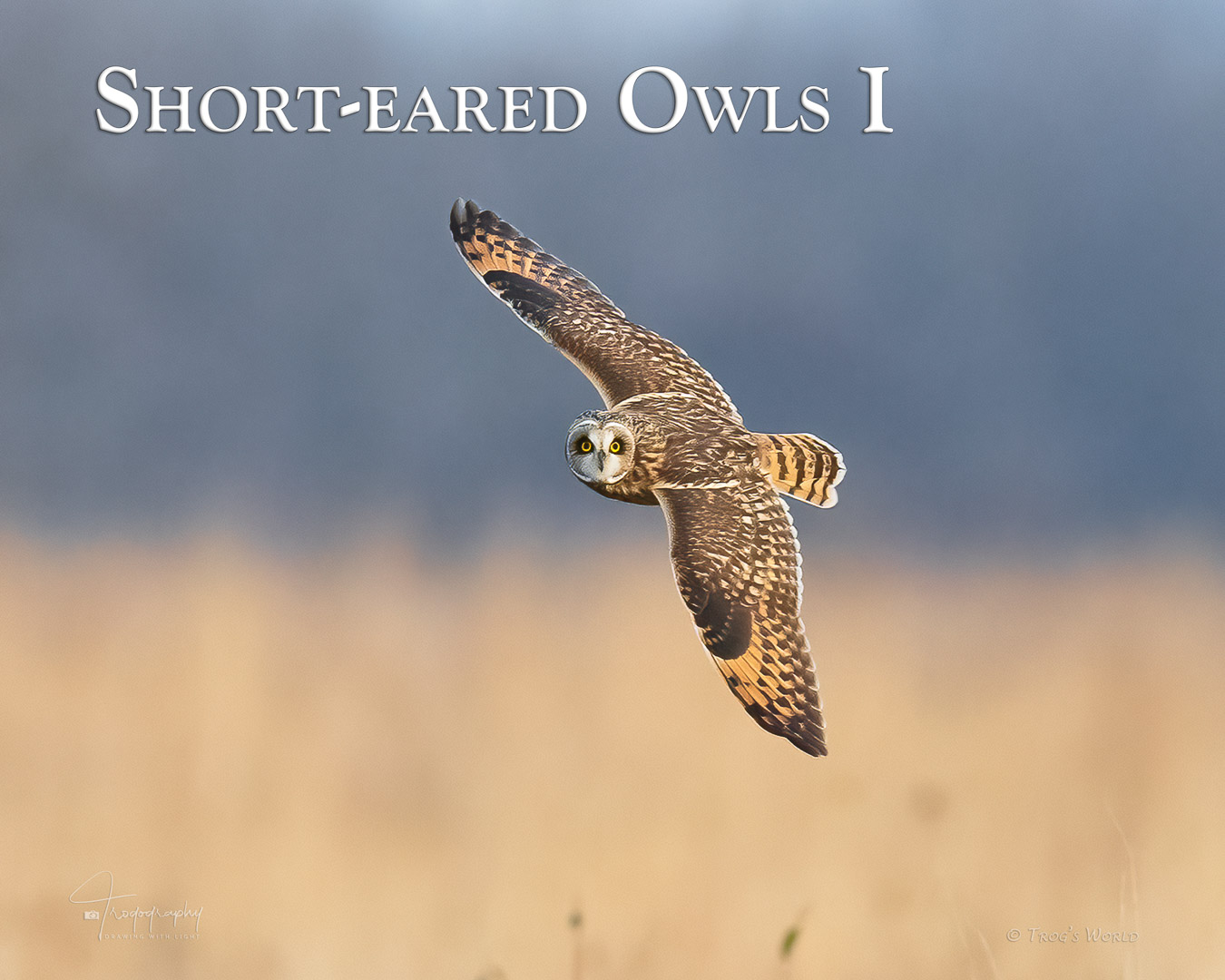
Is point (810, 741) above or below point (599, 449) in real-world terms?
below

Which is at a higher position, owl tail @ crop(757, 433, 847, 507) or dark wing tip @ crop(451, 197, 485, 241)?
dark wing tip @ crop(451, 197, 485, 241)

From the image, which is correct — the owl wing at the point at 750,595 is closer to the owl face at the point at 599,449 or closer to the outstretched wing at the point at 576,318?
the owl face at the point at 599,449

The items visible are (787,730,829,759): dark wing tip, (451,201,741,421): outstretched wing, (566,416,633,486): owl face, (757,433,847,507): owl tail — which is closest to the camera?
(787,730,829,759): dark wing tip

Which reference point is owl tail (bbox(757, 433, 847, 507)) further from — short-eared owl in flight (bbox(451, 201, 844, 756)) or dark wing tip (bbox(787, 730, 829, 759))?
dark wing tip (bbox(787, 730, 829, 759))

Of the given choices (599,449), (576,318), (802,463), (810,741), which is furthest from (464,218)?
(810,741)

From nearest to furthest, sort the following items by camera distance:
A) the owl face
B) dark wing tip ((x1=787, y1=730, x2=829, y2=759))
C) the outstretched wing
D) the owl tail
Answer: dark wing tip ((x1=787, y1=730, x2=829, y2=759)), the owl face, the owl tail, the outstretched wing

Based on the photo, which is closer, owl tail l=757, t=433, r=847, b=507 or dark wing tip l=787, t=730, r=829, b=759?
dark wing tip l=787, t=730, r=829, b=759

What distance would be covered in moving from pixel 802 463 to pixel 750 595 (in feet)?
2.06

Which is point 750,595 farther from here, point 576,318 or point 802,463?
point 576,318

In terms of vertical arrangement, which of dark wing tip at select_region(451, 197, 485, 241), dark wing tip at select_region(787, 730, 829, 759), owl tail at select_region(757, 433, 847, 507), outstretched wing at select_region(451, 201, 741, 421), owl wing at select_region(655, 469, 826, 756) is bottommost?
dark wing tip at select_region(787, 730, 829, 759)

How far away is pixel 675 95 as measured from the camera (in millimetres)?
4230

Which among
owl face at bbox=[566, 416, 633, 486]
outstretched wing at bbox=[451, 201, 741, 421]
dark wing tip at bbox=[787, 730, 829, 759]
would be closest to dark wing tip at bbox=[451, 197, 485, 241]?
outstretched wing at bbox=[451, 201, 741, 421]

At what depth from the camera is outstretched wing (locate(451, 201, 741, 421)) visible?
4289 millimetres

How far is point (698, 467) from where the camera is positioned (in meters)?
3.94
